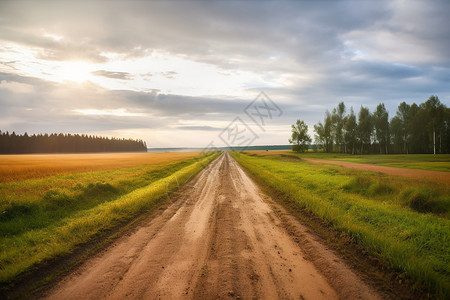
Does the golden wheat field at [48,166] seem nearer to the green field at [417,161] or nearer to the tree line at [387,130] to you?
the green field at [417,161]

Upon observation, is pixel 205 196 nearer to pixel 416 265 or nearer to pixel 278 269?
pixel 278 269

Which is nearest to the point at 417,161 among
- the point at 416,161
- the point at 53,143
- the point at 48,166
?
the point at 416,161

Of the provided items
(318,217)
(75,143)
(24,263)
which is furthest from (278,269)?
(75,143)

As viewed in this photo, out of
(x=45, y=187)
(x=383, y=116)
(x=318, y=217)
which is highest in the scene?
(x=383, y=116)

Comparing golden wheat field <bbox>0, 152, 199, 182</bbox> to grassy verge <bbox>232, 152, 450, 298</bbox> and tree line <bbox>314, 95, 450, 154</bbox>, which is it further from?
tree line <bbox>314, 95, 450, 154</bbox>

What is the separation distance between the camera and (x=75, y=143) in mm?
139125

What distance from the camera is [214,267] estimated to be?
191 inches

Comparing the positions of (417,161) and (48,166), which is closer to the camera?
(48,166)

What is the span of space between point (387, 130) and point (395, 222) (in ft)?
286

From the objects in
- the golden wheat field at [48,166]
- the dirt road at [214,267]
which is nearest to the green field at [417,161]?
the dirt road at [214,267]

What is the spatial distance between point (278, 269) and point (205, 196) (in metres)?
8.60

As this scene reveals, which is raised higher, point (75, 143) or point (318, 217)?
point (75, 143)

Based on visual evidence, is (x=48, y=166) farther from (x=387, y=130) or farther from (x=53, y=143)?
(x=53, y=143)

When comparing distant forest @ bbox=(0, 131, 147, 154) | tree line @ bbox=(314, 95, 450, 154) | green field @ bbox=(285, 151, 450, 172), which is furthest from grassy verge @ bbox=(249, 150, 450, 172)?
distant forest @ bbox=(0, 131, 147, 154)
